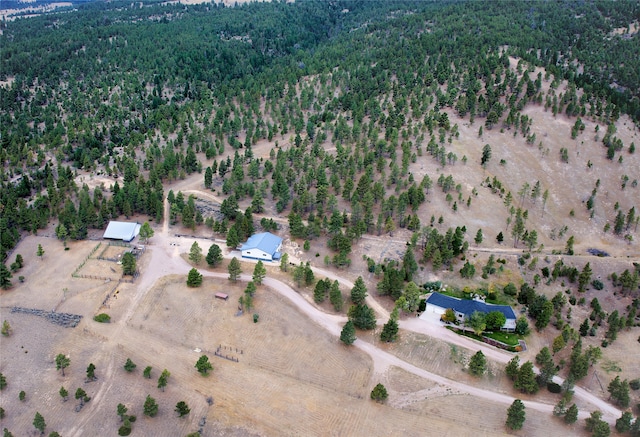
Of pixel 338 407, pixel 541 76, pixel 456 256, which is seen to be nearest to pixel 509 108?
pixel 541 76

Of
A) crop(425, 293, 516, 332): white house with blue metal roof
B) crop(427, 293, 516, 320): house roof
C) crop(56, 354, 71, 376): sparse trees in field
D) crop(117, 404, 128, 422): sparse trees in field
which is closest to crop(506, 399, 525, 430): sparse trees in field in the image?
crop(425, 293, 516, 332): white house with blue metal roof

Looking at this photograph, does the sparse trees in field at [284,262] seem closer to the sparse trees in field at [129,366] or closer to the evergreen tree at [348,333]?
the evergreen tree at [348,333]

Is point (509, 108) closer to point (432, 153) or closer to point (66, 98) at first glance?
point (432, 153)

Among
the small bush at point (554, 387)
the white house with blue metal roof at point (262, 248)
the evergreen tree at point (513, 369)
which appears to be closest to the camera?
the small bush at point (554, 387)

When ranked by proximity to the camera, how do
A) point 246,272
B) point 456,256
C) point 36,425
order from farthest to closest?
point 456,256
point 246,272
point 36,425

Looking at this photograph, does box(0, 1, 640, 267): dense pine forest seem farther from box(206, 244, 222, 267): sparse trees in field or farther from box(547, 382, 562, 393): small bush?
box(547, 382, 562, 393): small bush

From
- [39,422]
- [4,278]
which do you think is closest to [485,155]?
[4,278]

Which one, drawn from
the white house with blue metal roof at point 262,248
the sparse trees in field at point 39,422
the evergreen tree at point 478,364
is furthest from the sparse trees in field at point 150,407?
the evergreen tree at point 478,364
